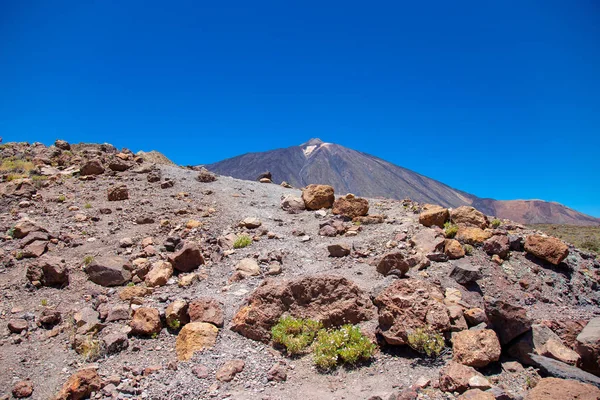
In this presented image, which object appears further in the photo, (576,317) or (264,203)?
(264,203)

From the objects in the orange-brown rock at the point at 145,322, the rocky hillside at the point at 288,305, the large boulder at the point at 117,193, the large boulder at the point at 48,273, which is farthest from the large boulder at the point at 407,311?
the large boulder at the point at 117,193

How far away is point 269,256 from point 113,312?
326cm

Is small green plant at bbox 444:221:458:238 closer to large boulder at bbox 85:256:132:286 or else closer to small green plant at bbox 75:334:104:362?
large boulder at bbox 85:256:132:286

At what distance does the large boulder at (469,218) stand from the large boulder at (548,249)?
43.2 inches

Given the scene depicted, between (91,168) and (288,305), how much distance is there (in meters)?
Result: 11.9

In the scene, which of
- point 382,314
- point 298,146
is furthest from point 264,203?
point 298,146

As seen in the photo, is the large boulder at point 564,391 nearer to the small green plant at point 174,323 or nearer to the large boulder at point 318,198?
the small green plant at point 174,323

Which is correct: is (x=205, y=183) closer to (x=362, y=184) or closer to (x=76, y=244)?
(x=76, y=244)

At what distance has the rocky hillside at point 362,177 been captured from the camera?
371 feet

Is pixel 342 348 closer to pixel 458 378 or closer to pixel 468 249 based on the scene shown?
pixel 458 378

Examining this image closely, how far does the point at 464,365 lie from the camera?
15.0ft

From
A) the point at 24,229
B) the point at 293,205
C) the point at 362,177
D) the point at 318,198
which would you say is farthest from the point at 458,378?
the point at 362,177

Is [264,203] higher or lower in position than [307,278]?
higher

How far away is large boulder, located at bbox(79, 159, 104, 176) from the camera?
14585 millimetres
